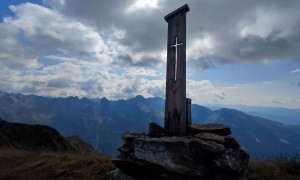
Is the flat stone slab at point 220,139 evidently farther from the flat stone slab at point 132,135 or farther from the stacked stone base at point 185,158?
the flat stone slab at point 132,135

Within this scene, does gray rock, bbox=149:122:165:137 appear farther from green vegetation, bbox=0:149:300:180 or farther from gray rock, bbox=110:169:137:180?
green vegetation, bbox=0:149:300:180

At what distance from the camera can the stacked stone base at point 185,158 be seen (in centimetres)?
785

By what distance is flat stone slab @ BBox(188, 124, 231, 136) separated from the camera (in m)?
9.80

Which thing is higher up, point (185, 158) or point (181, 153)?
point (181, 153)

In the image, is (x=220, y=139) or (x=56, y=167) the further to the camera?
(x=56, y=167)

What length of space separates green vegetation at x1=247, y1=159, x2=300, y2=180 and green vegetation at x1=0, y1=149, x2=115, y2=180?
16.6 feet

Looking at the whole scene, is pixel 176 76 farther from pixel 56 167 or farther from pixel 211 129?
pixel 56 167

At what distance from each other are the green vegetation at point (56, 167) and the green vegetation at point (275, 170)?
16.6 ft

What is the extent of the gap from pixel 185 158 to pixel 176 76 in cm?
338

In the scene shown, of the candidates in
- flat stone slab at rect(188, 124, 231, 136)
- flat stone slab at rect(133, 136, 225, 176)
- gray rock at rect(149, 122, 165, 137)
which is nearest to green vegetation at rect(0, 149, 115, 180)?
gray rock at rect(149, 122, 165, 137)

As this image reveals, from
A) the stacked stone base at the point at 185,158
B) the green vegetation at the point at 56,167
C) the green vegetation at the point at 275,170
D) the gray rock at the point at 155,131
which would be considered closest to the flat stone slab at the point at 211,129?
the stacked stone base at the point at 185,158

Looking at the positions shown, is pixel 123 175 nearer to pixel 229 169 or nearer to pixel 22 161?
pixel 229 169

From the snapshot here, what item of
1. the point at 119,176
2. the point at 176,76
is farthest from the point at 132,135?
the point at 176,76

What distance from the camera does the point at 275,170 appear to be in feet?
32.4
